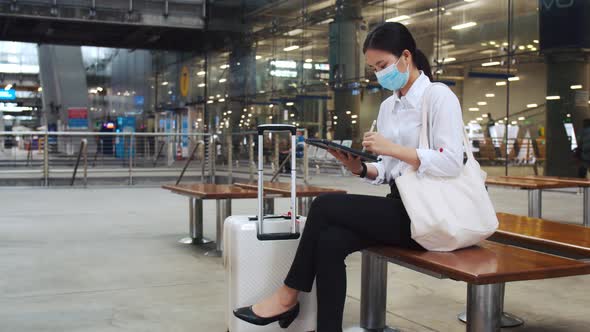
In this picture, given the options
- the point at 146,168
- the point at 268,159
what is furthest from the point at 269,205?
the point at 146,168

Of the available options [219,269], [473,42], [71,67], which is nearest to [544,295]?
[219,269]

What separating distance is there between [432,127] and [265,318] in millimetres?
999

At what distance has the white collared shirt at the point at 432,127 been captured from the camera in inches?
92.7

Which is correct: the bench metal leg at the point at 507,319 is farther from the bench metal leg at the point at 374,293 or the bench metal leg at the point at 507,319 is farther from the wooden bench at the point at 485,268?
the wooden bench at the point at 485,268

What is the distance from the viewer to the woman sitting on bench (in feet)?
7.87

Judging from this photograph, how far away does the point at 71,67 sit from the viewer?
26438 mm

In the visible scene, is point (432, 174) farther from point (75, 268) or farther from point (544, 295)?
point (75, 268)

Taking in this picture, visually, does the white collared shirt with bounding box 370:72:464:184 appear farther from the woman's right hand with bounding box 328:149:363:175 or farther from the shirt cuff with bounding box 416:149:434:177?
the woman's right hand with bounding box 328:149:363:175

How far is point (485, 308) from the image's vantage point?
2.19 metres

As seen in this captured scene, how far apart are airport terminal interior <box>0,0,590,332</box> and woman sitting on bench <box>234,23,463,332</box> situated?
15cm

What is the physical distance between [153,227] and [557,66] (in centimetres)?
827

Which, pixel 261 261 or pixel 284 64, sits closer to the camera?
pixel 261 261

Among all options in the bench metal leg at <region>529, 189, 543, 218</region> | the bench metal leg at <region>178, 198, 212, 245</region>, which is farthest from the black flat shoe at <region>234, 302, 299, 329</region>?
the bench metal leg at <region>529, 189, 543, 218</region>

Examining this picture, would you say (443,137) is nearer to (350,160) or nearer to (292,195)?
(350,160)
